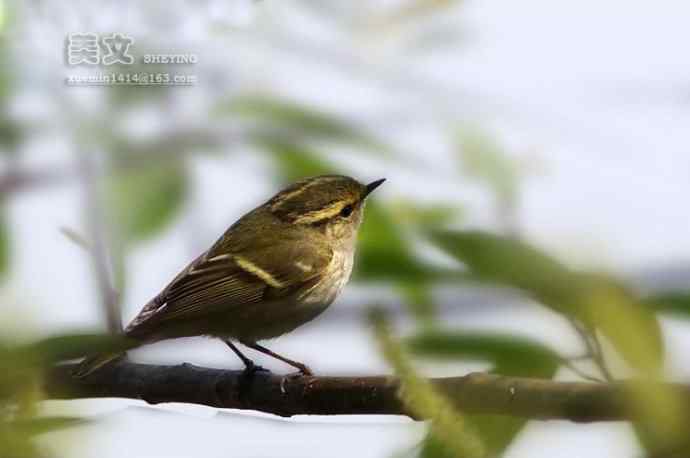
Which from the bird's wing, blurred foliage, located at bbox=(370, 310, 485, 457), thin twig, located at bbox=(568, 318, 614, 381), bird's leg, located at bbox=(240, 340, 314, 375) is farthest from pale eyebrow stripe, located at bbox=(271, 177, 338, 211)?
blurred foliage, located at bbox=(370, 310, 485, 457)

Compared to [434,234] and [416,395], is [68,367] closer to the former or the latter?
[434,234]

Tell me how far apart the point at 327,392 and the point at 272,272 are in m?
1.49

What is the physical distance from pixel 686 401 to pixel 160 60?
895mm

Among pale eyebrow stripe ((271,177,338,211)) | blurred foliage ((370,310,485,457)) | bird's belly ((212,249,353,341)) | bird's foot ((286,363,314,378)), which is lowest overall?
blurred foliage ((370,310,485,457))

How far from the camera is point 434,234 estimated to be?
927mm

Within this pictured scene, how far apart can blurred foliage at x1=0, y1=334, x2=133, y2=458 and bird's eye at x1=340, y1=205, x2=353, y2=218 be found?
74.1 inches

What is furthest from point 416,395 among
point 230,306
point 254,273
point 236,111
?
point 254,273

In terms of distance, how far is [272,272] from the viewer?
264 centimetres

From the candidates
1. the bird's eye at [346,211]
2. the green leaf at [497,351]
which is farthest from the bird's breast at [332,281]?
the green leaf at [497,351]

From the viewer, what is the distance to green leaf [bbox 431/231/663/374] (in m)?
0.68

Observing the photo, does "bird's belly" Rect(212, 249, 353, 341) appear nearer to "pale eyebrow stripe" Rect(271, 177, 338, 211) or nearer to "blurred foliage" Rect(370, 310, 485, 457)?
"pale eyebrow stripe" Rect(271, 177, 338, 211)

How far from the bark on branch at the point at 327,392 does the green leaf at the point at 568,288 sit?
1.4 inches

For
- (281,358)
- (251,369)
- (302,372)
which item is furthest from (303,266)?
(302,372)

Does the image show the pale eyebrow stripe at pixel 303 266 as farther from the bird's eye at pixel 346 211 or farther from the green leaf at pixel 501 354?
the green leaf at pixel 501 354
